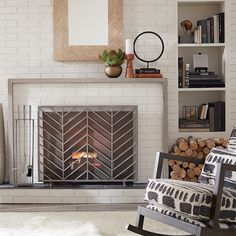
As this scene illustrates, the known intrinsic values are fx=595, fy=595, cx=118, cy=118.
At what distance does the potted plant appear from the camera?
5562mm

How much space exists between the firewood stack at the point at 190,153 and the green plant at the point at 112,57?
98cm

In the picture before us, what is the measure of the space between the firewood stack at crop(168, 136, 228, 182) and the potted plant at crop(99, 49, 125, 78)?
2.99 ft

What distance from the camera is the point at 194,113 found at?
5992 millimetres

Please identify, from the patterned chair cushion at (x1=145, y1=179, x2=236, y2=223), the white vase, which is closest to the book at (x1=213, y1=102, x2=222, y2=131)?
the white vase

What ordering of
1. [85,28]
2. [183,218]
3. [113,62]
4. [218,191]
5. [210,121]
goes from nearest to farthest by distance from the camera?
[218,191] < [183,218] < [113,62] < [85,28] < [210,121]

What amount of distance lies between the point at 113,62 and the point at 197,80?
35.0 inches

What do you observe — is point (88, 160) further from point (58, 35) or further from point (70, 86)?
point (58, 35)

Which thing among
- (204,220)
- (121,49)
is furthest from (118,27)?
(204,220)

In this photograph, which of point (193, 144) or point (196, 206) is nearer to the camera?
point (196, 206)

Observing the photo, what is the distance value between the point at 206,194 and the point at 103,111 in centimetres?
225

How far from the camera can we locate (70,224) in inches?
178

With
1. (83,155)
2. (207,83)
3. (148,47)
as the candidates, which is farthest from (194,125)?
(83,155)

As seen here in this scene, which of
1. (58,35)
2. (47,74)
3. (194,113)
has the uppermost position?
(58,35)

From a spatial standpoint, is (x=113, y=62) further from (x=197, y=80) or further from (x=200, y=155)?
(x=200, y=155)
